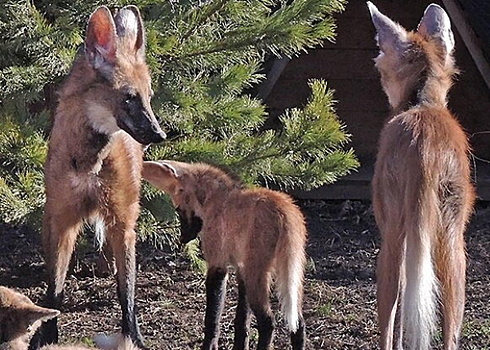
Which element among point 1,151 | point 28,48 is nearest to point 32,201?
point 1,151

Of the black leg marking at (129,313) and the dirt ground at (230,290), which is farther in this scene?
the dirt ground at (230,290)

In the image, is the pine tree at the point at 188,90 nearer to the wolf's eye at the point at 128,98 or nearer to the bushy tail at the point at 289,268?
the wolf's eye at the point at 128,98

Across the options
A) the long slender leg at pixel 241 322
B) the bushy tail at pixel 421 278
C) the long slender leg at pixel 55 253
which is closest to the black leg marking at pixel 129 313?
the long slender leg at pixel 55 253

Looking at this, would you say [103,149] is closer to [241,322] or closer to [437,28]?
[241,322]

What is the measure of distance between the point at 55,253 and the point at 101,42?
0.98 metres

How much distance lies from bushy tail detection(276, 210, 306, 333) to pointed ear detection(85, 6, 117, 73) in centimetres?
101

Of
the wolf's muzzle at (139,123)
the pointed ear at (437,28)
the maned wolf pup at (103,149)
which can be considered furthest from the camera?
the pointed ear at (437,28)

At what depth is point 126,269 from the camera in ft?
14.8

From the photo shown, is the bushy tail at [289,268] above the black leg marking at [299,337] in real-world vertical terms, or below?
above

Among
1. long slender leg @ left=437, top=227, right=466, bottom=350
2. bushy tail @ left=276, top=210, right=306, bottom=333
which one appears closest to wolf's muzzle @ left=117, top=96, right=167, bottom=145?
bushy tail @ left=276, top=210, right=306, bottom=333

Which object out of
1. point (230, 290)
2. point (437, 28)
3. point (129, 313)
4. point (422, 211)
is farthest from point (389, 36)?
point (230, 290)

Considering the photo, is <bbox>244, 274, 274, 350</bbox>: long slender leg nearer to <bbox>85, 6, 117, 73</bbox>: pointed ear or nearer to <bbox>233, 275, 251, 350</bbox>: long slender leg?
<bbox>233, 275, 251, 350</bbox>: long slender leg

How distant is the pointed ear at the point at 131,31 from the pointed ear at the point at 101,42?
91 mm

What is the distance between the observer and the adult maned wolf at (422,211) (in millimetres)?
3672
